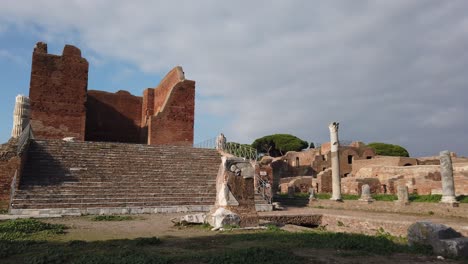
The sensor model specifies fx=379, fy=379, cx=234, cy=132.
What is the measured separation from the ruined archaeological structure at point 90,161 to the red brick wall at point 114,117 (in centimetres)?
383

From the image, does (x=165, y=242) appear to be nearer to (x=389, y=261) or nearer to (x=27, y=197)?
(x=389, y=261)

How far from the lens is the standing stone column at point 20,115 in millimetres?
15723

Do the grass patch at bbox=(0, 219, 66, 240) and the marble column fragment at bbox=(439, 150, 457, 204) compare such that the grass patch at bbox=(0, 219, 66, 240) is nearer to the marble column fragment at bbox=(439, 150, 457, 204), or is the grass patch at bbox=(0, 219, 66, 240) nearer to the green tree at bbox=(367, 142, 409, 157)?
the marble column fragment at bbox=(439, 150, 457, 204)

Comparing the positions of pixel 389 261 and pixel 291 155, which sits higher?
pixel 291 155

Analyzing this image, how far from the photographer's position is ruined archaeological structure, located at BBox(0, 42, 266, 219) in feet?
40.7

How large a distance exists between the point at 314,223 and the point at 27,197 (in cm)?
929

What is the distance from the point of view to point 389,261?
16.5 ft

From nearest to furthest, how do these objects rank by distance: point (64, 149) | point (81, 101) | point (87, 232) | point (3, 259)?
point (3, 259) < point (87, 232) < point (64, 149) < point (81, 101)

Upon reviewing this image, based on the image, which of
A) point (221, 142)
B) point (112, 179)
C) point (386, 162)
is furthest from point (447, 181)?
point (386, 162)

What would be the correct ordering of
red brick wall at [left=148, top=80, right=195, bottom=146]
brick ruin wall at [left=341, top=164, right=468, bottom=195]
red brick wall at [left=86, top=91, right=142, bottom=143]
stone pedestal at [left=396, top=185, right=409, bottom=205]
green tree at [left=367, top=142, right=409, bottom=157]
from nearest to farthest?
stone pedestal at [left=396, top=185, right=409, bottom=205]
brick ruin wall at [left=341, top=164, right=468, bottom=195]
red brick wall at [left=148, top=80, right=195, bottom=146]
red brick wall at [left=86, top=91, right=142, bottom=143]
green tree at [left=367, top=142, right=409, bottom=157]

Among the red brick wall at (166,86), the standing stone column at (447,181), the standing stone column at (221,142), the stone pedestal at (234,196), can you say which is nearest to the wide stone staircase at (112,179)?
the standing stone column at (221,142)

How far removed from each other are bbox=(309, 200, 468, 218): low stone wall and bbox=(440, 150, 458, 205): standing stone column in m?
0.39

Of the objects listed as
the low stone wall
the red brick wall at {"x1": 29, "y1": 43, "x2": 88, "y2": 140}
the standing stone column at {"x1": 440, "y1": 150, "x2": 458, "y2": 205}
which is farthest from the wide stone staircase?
the standing stone column at {"x1": 440, "y1": 150, "x2": 458, "y2": 205}

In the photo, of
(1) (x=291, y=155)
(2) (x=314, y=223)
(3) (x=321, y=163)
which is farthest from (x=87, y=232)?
(1) (x=291, y=155)
